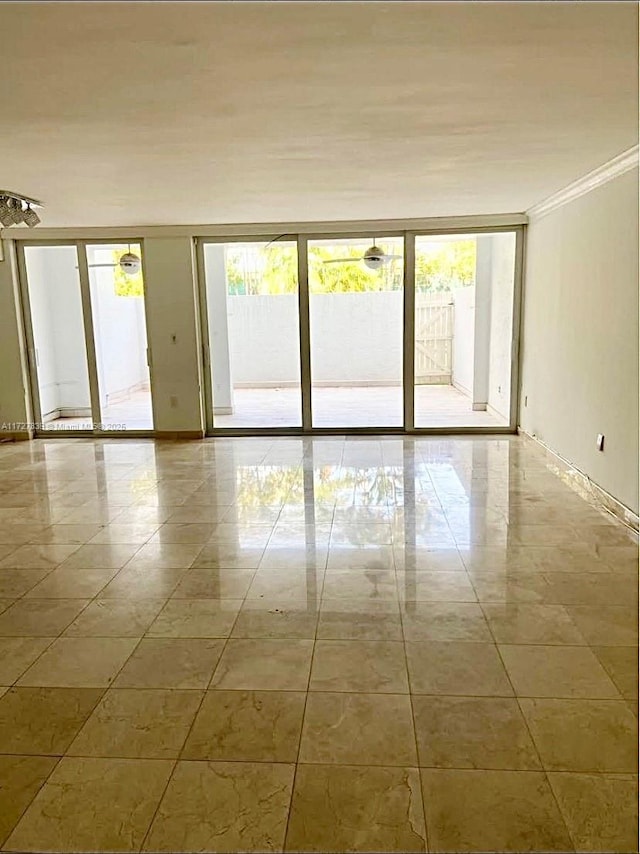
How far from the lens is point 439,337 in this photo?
8023mm

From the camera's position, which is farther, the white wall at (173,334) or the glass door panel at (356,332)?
the glass door panel at (356,332)

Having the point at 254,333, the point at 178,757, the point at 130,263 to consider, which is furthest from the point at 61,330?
the point at 178,757

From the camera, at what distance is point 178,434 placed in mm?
7059

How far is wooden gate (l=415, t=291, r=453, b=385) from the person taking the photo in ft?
24.3

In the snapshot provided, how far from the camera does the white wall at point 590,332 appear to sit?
12.6 feet

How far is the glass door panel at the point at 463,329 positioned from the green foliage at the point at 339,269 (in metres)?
0.02

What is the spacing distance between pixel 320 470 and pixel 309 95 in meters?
3.29

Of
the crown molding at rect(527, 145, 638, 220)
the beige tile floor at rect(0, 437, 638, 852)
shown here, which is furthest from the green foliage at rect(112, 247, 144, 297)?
the crown molding at rect(527, 145, 638, 220)

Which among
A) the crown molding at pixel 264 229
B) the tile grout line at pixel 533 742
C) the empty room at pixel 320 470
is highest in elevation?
the crown molding at pixel 264 229

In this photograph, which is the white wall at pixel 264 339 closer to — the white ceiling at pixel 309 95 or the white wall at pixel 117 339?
the white wall at pixel 117 339

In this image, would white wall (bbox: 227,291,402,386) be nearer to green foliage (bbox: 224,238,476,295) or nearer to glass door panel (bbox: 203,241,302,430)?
glass door panel (bbox: 203,241,302,430)

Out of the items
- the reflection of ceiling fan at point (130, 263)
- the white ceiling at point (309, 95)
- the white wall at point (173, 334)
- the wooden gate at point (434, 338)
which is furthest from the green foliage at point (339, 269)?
the white ceiling at point (309, 95)

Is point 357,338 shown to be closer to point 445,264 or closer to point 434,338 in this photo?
point 434,338

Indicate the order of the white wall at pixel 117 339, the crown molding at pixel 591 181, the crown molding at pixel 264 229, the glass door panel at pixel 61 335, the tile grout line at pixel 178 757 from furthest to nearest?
the white wall at pixel 117 339
the glass door panel at pixel 61 335
the crown molding at pixel 264 229
the crown molding at pixel 591 181
the tile grout line at pixel 178 757
